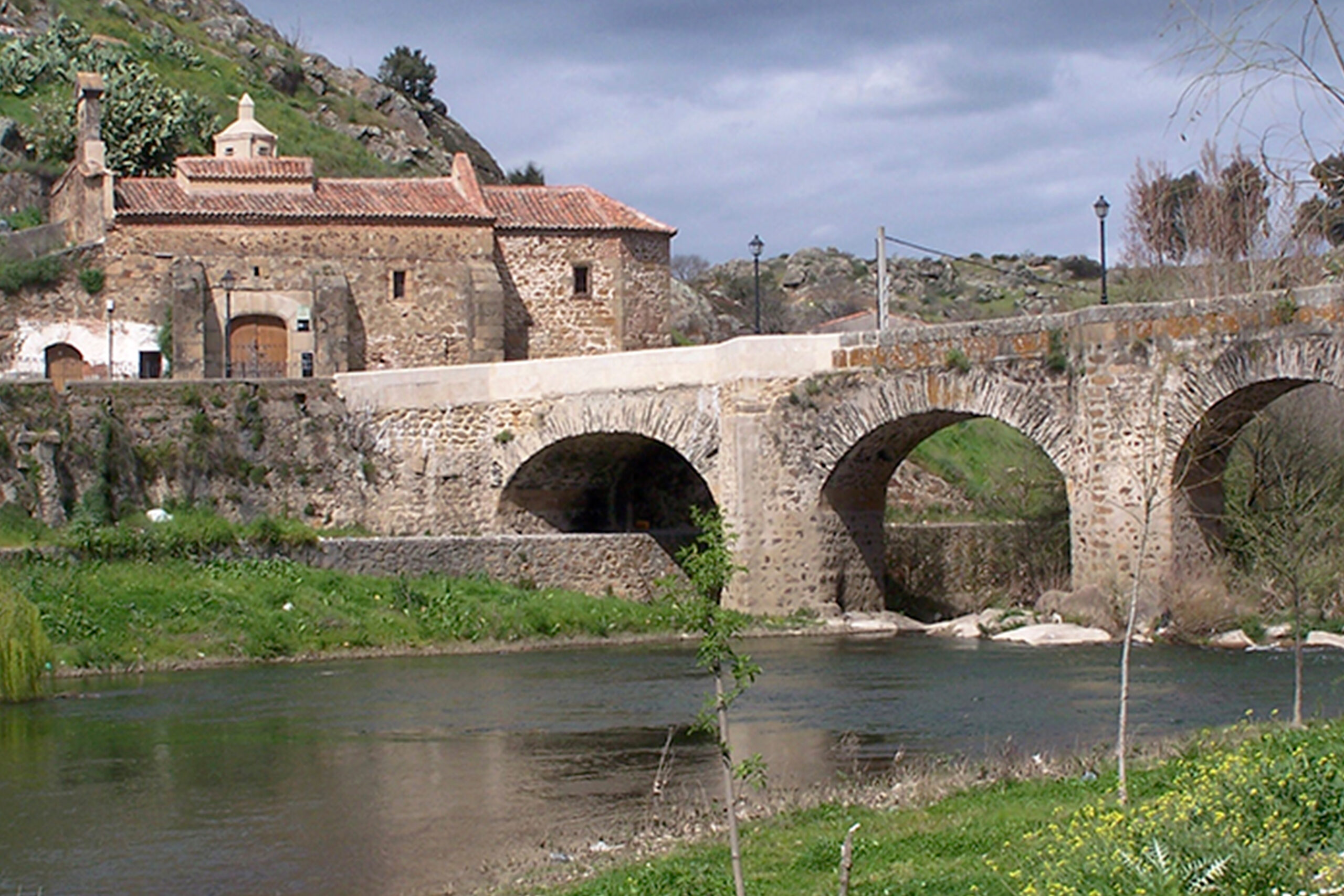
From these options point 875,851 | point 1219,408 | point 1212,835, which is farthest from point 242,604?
point 1212,835

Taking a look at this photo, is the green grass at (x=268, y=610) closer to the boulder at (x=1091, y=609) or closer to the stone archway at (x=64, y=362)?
the boulder at (x=1091, y=609)

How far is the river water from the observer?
12.3m

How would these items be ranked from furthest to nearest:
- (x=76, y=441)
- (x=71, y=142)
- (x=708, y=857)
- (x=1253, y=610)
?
(x=71, y=142) → (x=76, y=441) → (x=1253, y=610) → (x=708, y=857)

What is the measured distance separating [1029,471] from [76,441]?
18021 mm

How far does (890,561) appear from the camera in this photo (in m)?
31.9

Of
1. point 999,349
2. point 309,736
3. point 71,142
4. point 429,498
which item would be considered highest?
point 71,142

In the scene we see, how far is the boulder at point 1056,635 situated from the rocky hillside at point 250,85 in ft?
110

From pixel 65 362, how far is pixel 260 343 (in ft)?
14.2

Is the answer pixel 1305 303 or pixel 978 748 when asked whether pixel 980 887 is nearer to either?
pixel 978 748

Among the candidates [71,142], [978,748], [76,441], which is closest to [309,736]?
[978,748]

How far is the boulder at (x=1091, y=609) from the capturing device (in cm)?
2486

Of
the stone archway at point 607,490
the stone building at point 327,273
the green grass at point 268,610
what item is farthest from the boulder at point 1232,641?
the stone building at point 327,273

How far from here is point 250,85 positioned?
6059cm

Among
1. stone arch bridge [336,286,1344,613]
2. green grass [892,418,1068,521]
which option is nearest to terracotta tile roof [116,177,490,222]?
stone arch bridge [336,286,1344,613]
